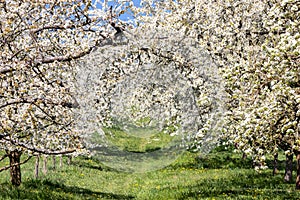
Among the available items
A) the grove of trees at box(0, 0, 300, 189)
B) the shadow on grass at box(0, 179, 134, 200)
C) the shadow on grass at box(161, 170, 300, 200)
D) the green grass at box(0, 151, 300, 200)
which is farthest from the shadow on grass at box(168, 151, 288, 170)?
the grove of trees at box(0, 0, 300, 189)

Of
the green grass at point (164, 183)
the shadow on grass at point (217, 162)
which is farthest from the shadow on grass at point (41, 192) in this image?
the shadow on grass at point (217, 162)

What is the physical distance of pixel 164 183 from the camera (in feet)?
52.6

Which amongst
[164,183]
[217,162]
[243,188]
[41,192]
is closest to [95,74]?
[41,192]

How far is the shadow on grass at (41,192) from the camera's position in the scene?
10.4m

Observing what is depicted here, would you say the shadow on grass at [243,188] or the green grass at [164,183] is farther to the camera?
the green grass at [164,183]

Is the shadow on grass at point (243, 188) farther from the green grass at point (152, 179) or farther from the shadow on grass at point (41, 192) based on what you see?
the shadow on grass at point (41, 192)

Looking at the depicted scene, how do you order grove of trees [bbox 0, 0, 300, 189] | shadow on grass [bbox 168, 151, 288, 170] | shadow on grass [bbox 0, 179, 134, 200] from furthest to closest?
shadow on grass [bbox 168, 151, 288, 170] < shadow on grass [bbox 0, 179, 134, 200] < grove of trees [bbox 0, 0, 300, 189]

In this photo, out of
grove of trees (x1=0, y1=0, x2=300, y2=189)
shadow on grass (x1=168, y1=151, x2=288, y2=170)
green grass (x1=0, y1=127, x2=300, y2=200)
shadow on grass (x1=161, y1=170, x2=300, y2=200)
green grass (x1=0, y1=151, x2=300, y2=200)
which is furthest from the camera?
shadow on grass (x1=168, y1=151, x2=288, y2=170)

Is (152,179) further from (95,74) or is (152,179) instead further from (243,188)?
(95,74)

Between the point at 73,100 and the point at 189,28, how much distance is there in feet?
19.5

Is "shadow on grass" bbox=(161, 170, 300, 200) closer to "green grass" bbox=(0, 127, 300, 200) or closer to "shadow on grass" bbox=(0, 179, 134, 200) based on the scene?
"green grass" bbox=(0, 127, 300, 200)

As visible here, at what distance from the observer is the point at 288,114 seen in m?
6.82

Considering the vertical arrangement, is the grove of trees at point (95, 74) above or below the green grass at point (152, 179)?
above

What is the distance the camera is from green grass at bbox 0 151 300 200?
39.2 feet
